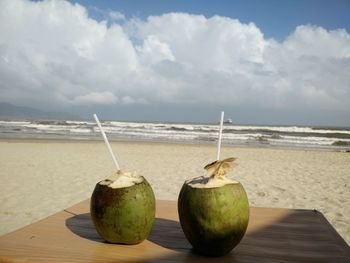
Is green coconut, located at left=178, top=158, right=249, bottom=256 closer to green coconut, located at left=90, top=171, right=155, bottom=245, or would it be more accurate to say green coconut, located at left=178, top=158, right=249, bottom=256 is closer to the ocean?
green coconut, located at left=90, top=171, right=155, bottom=245

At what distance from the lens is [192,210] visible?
1293 mm

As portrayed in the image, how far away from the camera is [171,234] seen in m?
1.59

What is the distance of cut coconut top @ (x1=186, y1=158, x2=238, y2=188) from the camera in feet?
4.26

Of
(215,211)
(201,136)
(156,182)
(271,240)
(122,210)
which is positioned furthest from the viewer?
(201,136)

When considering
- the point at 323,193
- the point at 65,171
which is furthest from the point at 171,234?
the point at 65,171

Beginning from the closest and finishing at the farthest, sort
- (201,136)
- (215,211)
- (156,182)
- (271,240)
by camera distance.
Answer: (215,211) < (271,240) < (156,182) < (201,136)

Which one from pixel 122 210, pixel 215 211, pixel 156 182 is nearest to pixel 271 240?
pixel 215 211

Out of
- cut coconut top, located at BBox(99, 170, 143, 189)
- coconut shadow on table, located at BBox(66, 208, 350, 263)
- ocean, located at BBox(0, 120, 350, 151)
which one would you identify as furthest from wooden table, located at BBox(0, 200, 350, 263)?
ocean, located at BBox(0, 120, 350, 151)

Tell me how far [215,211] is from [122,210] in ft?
1.21

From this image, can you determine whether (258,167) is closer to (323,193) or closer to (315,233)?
(323,193)

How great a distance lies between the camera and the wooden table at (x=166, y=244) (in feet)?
4.24

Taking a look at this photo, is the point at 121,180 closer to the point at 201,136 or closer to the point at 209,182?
the point at 209,182

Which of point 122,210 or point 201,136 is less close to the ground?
point 122,210

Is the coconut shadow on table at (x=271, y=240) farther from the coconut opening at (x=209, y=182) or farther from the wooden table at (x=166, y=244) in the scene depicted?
the coconut opening at (x=209, y=182)
